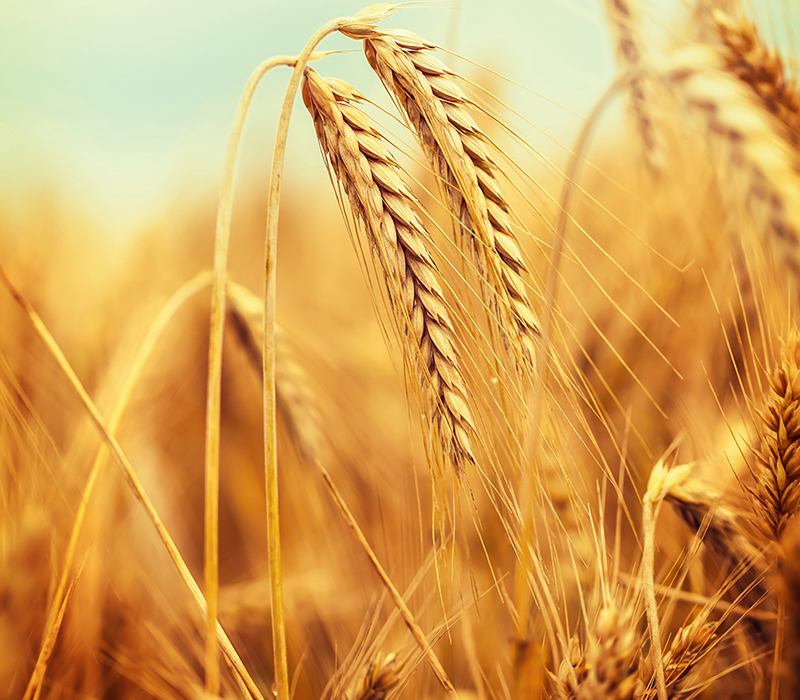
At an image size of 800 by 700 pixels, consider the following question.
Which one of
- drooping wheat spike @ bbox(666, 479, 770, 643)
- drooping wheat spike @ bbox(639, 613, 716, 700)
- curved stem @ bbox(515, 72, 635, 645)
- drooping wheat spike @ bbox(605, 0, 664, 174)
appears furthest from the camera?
drooping wheat spike @ bbox(605, 0, 664, 174)

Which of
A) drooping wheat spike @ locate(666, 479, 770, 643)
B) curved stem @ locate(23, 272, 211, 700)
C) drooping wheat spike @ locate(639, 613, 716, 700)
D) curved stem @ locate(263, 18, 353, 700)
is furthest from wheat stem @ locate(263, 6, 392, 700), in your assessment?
drooping wheat spike @ locate(666, 479, 770, 643)

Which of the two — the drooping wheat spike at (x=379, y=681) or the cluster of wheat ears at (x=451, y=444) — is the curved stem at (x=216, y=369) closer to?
the cluster of wheat ears at (x=451, y=444)

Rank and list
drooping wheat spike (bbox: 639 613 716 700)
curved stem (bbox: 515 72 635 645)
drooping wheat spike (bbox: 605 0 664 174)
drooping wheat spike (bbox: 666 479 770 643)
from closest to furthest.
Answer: curved stem (bbox: 515 72 635 645), drooping wheat spike (bbox: 639 613 716 700), drooping wheat spike (bbox: 666 479 770 643), drooping wheat spike (bbox: 605 0 664 174)

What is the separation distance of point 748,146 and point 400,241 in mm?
363

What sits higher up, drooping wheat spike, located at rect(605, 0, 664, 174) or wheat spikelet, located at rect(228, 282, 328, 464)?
drooping wheat spike, located at rect(605, 0, 664, 174)

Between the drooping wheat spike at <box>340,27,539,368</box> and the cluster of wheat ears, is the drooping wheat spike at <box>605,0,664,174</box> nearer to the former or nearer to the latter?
the cluster of wheat ears

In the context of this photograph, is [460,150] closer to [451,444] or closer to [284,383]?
[451,444]

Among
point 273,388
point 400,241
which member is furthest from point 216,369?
point 400,241

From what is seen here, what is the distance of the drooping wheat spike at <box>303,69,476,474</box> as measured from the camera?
0.44 m

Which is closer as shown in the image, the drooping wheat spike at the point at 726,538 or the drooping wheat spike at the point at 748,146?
the drooping wheat spike at the point at 748,146

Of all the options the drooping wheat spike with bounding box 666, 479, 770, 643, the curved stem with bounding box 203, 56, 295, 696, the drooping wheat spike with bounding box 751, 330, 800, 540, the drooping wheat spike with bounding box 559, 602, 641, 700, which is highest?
the curved stem with bounding box 203, 56, 295, 696

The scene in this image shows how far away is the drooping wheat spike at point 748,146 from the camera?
0.44m

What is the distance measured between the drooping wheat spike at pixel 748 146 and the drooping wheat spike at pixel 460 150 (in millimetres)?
215

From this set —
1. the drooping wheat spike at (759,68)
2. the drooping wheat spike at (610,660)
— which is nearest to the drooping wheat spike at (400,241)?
the drooping wheat spike at (610,660)
